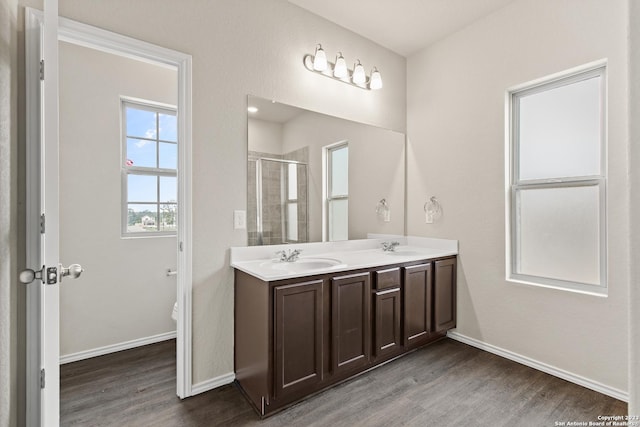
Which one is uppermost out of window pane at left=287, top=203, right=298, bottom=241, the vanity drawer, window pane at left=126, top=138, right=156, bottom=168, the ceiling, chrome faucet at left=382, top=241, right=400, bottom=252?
the ceiling

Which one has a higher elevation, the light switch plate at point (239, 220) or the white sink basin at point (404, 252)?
the light switch plate at point (239, 220)

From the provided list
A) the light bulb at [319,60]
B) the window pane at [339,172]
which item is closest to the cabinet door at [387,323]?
the window pane at [339,172]

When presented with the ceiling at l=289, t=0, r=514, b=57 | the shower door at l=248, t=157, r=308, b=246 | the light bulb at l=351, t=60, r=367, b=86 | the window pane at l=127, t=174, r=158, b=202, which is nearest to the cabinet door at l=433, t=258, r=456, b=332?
the shower door at l=248, t=157, r=308, b=246

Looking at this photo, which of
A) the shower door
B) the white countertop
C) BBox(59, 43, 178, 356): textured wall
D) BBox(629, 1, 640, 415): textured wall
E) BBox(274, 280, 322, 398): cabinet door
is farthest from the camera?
BBox(59, 43, 178, 356): textured wall

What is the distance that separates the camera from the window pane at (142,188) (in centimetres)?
286

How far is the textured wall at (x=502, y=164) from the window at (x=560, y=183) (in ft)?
0.39

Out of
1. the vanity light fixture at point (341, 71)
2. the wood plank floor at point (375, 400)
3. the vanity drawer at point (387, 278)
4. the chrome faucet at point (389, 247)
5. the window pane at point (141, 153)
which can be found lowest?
the wood plank floor at point (375, 400)

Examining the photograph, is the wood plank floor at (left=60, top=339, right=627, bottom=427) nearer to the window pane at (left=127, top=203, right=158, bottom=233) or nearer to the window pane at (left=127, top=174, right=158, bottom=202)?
the window pane at (left=127, top=203, right=158, bottom=233)

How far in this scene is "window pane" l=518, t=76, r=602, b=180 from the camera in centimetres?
221

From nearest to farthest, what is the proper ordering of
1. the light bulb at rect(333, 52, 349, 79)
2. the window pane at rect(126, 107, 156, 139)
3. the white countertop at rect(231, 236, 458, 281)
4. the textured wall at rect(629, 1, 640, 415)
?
1. the textured wall at rect(629, 1, 640, 415)
2. the white countertop at rect(231, 236, 458, 281)
3. the light bulb at rect(333, 52, 349, 79)
4. the window pane at rect(126, 107, 156, 139)

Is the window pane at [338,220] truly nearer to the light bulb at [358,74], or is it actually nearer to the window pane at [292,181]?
the window pane at [292,181]

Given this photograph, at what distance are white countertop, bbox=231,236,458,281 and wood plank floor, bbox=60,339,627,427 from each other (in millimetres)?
821

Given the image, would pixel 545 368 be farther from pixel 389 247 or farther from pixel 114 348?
pixel 114 348

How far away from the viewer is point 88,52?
255cm
